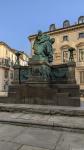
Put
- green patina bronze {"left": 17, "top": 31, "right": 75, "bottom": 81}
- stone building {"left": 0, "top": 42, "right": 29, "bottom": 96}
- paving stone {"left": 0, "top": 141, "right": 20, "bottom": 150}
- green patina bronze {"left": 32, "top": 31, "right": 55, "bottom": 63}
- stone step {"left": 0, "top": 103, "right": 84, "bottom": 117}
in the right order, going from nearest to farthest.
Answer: paving stone {"left": 0, "top": 141, "right": 20, "bottom": 150} < stone step {"left": 0, "top": 103, "right": 84, "bottom": 117} < green patina bronze {"left": 17, "top": 31, "right": 75, "bottom": 81} < green patina bronze {"left": 32, "top": 31, "right": 55, "bottom": 63} < stone building {"left": 0, "top": 42, "right": 29, "bottom": 96}

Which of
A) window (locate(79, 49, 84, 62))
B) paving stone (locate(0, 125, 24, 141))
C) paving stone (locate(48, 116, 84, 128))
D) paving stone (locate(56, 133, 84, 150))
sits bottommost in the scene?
paving stone (locate(56, 133, 84, 150))

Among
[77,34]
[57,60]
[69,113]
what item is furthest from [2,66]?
[69,113]

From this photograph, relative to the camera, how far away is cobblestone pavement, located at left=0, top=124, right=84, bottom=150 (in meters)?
3.22

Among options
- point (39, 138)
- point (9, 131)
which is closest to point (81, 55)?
point (9, 131)

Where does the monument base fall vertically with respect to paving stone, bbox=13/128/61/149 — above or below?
above

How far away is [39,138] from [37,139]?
0.08 metres

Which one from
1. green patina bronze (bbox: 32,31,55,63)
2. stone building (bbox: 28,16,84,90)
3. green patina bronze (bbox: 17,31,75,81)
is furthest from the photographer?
stone building (bbox: 28,16,84,90)

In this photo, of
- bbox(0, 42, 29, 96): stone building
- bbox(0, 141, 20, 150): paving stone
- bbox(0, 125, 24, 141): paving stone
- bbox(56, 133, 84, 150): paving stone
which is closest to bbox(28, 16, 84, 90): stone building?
bbox(0, 42, 29, 96): stone building

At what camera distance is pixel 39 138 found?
3707 mm

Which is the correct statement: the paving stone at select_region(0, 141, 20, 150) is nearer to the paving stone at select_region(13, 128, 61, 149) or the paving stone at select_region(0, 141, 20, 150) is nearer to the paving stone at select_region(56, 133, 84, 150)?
the paving stone at select_region(13, 128, 61, 149)

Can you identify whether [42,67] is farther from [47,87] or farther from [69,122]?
[69,122]

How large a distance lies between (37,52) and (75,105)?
3464 mm

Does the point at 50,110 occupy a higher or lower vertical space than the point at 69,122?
higher

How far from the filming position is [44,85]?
789cm
